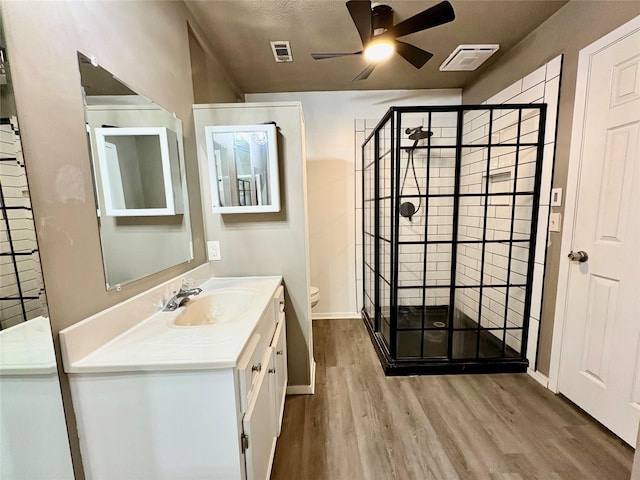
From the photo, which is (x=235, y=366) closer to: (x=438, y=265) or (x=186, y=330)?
(x=186, y=330)

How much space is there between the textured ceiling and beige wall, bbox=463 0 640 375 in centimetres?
11

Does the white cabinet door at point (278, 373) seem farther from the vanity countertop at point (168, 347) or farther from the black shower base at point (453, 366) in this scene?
the black shower base at point (453, 366)

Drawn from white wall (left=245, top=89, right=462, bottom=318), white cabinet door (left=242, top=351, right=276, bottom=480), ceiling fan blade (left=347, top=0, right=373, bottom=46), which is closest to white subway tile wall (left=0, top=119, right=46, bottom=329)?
white cabinet door (left=242, top=351, right=276, bottom=480)

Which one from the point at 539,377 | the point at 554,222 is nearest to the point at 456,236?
the point at 554,222

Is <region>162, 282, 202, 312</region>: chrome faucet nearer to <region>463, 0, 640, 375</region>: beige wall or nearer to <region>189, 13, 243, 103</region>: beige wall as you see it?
<region>189, 13, 243, 103</region>: beige wall

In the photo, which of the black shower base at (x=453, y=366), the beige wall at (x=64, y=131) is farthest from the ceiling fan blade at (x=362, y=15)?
the black shower base at (x=453, y=366)

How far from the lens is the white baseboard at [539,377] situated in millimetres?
1933

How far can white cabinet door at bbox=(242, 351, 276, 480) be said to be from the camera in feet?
2.99

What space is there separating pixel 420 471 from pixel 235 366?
1.22 meters

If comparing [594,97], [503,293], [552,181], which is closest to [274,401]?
[503,293]

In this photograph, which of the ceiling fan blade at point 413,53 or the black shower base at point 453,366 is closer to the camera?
the ceiling fan blade at point 413,53

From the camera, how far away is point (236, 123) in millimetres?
1667

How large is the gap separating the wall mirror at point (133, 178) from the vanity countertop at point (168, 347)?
217 mm

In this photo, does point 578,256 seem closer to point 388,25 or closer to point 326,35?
point 388,25
